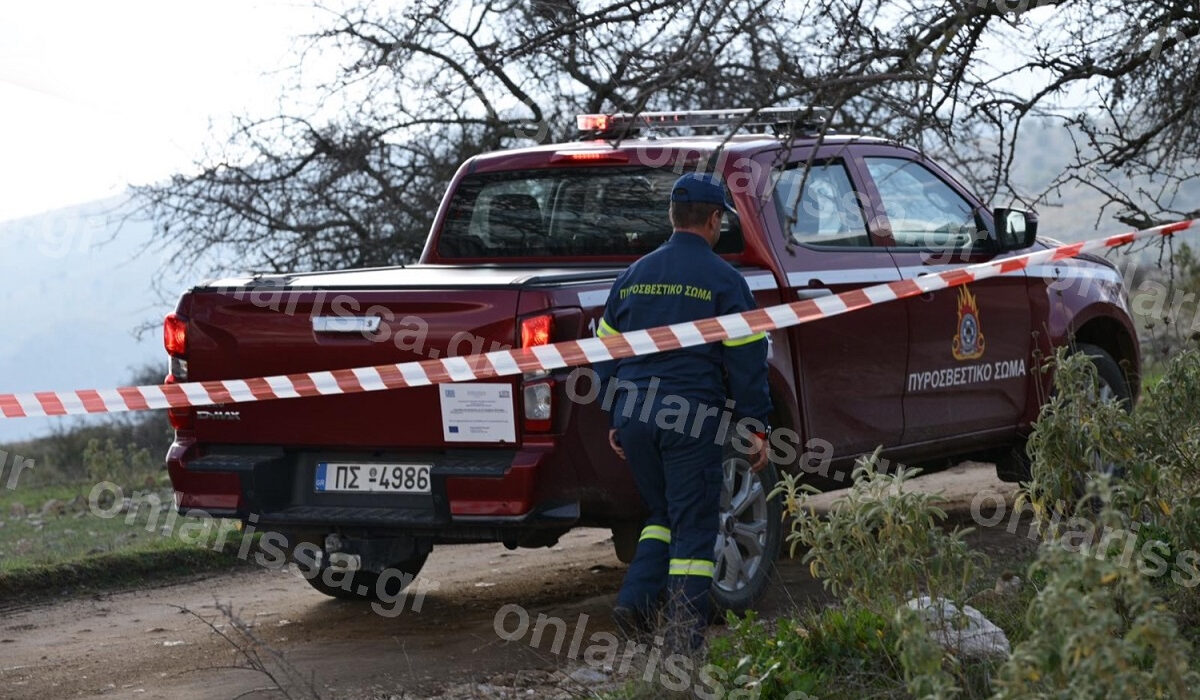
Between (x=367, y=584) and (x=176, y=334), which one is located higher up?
(x=176, y=334)

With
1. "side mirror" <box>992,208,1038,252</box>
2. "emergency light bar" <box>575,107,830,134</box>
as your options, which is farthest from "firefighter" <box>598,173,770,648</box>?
"side mirror" <box>992,208,1038,252</box>

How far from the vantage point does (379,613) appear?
21.9ft

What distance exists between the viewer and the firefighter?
205 inches

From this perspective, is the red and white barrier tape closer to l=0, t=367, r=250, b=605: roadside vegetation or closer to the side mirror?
the side mirror

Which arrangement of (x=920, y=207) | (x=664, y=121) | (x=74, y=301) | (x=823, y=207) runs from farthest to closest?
(x=74, y=301) → (x=664, y=121) → (x=920, y=207) → (x=823, y=207)

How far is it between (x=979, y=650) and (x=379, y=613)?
3.06 metres

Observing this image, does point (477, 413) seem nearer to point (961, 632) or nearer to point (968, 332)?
point (961, 632)

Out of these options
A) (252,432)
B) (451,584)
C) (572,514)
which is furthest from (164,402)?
(451,584)

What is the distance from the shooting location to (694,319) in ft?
17.1

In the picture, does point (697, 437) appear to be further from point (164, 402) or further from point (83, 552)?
point (83, 552)

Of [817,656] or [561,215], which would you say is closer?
[817,656]

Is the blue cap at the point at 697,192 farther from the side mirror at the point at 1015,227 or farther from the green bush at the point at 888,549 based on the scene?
the side mirror at the point at 1015,227

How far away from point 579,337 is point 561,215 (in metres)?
1.55

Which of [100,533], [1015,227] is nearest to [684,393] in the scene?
[1015,227]
